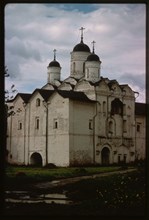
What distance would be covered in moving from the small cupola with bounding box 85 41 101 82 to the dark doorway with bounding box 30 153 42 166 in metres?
0.94

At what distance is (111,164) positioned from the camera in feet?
16.9

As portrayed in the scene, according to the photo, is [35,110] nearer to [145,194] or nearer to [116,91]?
[116,91]

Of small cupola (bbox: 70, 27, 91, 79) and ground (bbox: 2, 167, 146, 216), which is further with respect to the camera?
small cupola (bbox: 70, 27, 91, 79)

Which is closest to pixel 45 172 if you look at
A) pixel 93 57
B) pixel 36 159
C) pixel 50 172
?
pixel 50 172

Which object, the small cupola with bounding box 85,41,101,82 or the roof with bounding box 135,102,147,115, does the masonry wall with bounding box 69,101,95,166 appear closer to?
the small cupola with bounding box 85,41,101,82

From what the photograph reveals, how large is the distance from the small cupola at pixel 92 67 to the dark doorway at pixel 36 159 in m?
0.94

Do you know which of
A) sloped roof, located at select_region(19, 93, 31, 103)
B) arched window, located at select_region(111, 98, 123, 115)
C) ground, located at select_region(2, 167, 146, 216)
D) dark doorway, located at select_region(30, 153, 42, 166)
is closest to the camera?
ground, located at select_region(2, 167, 146, 216)

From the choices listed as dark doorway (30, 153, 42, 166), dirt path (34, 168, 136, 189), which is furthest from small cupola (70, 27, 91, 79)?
dirt path (34, 168, 136, 189)

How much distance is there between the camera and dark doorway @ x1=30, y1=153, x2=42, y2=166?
16.9 ft

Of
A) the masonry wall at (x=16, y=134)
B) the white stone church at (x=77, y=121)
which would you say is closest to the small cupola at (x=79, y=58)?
the white stone church at (x=77, y=121)

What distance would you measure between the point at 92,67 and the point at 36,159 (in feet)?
3.55

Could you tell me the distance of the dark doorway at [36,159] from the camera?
5.16 m

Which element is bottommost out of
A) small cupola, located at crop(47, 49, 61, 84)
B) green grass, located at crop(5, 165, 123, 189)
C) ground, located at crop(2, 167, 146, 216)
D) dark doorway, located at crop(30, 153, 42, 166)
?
ground, located at crop(2, 167, 146, 216)

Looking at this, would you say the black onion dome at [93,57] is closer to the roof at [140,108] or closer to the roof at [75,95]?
the roof at [75,95]
